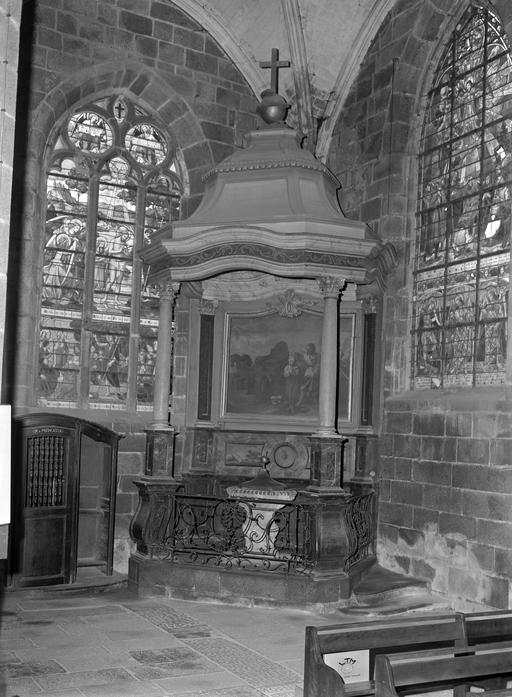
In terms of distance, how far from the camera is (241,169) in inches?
364

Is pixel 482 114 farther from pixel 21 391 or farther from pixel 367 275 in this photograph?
pixel 21 391

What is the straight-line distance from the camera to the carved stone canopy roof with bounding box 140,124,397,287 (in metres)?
8.46

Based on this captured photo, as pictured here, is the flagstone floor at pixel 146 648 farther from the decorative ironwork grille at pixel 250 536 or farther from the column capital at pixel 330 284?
the column capital at pixel 330 284

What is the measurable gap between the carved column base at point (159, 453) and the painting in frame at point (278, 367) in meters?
1.07

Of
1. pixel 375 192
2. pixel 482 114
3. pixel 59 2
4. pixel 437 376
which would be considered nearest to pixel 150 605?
pixel 437 376

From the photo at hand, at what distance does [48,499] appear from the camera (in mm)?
9039

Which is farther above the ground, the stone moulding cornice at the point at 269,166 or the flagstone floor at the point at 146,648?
the stone moulding cornice at the point at 269,166

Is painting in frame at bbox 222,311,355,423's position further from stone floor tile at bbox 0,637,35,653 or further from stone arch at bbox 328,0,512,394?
stone floor tile at bbox 0,637,35,653

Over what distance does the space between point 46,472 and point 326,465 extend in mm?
2939

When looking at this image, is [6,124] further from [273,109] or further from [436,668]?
[273,109]

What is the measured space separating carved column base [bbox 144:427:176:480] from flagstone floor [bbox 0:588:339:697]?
1.30 meters

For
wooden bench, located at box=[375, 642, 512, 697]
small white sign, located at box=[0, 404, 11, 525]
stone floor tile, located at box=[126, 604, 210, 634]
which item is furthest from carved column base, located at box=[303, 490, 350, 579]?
small white sign, located at box=[0, 404, 11, 525]

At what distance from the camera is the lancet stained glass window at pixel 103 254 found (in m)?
10.1

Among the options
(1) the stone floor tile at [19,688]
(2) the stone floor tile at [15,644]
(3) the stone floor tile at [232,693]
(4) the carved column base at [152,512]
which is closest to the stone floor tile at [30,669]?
(1) the stone floor tile at [19,688]
